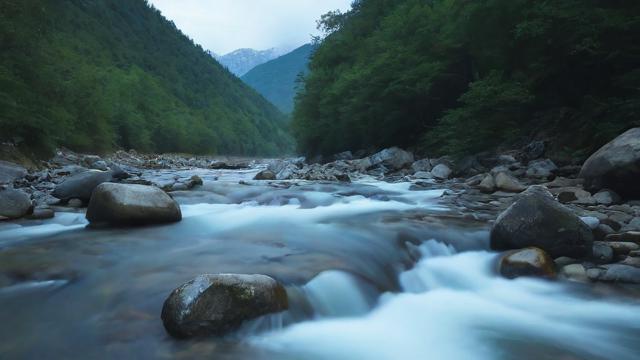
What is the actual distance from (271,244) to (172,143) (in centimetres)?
7566

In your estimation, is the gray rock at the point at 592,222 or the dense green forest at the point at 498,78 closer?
the gray rock at the point at 592,222

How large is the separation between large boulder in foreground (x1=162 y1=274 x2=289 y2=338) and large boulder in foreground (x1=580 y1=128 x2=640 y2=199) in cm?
719

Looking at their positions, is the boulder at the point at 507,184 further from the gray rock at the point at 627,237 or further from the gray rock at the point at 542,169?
the gray rock at the point at 627,237

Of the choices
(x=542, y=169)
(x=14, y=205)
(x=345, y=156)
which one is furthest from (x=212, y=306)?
(x=345, y=156)

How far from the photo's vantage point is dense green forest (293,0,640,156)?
11258mm

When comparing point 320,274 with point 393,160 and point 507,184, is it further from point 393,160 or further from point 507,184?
point 393,160

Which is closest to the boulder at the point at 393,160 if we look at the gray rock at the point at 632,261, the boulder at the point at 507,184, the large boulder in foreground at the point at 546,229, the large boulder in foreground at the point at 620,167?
the boulder at the point at 507,184

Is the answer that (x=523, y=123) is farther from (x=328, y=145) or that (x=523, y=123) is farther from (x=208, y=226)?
(x=328, y=145)

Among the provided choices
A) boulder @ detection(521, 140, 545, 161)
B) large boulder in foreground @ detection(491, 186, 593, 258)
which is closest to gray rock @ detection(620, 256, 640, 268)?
large boulder in foreground @ detection(491, 186, 593, 258)

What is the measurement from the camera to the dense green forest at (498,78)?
36.9 feet

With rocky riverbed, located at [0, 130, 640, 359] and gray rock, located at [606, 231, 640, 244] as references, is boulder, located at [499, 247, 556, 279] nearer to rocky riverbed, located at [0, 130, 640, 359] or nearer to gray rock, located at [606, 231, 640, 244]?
rocky riverbed, located at [0, 130, 640, 359]

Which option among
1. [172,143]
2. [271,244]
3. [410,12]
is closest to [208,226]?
[271,244]

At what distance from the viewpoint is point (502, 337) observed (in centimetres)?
405

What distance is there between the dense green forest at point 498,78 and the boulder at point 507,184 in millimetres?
2244
